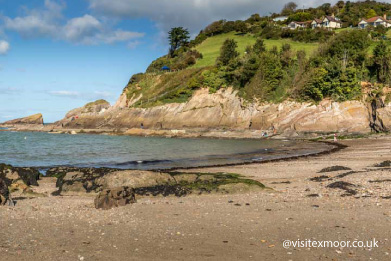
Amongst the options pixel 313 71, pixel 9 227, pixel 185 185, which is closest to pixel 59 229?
pixel 9 227

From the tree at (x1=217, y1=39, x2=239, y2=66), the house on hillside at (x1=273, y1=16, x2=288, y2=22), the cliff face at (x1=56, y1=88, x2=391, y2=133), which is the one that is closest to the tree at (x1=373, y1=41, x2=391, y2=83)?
the cliff face at (x1=56, y1=88, x2=391, y2=133)

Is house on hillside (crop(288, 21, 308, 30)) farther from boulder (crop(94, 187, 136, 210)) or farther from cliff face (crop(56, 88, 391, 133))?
boulder (crop(94, 187, 136, 210))

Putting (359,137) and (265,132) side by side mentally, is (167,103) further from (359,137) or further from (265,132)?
(359,137)

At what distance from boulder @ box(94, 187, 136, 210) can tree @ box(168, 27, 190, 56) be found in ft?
324

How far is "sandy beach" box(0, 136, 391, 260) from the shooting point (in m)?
6.33

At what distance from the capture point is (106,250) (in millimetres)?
6531

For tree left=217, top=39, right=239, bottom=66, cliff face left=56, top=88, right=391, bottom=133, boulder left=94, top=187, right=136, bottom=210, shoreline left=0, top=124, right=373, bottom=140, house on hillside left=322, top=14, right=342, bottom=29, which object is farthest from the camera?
house on hillside left=322, top=14, right=342, bottom=29

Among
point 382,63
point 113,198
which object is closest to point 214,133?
point 382,63

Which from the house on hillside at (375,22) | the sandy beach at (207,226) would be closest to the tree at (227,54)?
the house on hillside at (375,22)

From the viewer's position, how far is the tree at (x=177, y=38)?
342 ft

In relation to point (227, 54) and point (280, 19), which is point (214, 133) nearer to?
point (227, 54)

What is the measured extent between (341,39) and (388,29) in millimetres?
36650

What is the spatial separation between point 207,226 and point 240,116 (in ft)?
175

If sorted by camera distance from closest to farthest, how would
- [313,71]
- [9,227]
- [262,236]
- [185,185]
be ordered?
[262,236] < [9,227] < [185,185] < [313,71]
